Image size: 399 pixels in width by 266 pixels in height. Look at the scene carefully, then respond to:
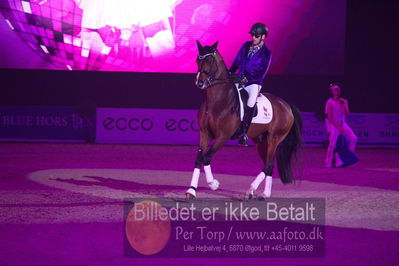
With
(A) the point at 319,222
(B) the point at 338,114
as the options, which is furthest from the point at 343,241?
(B) the point at 338,114

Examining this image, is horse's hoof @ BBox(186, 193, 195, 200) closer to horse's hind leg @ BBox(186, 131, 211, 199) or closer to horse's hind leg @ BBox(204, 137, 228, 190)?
horse's hind leg @ BBox(186, 131, 211, 199)

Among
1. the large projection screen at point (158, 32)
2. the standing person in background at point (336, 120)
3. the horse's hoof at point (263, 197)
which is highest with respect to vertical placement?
the large projection screen at point (158, 32)

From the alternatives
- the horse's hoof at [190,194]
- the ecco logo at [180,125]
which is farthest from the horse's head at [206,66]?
the ecco logo at [180,125]

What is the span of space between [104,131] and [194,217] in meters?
13.4

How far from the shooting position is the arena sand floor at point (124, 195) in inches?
246

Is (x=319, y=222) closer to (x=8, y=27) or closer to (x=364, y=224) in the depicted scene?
(x=364, y=224)

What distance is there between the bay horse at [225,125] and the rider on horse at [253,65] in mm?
208

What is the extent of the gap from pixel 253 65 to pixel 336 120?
6064 millimetres

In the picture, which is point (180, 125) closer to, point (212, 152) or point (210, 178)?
point (210, 178)

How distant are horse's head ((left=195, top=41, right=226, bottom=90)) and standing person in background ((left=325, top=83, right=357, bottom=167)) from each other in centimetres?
648

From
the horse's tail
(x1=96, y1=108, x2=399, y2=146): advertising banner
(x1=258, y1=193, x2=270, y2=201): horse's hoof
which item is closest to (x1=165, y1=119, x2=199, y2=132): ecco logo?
(x1=96, y1=108, x2=399, y2=146): advertising banner

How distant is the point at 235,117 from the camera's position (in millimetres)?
9594

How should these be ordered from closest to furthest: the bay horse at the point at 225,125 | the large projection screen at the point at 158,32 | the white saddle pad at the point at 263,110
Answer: the bay horse at the point at 225,125 < the white saddle pad at the point at 263,110 < the large projection screen at the point at 158,32

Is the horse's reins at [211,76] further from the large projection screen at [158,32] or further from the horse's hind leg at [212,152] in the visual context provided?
the large projection screen at [158,32]
